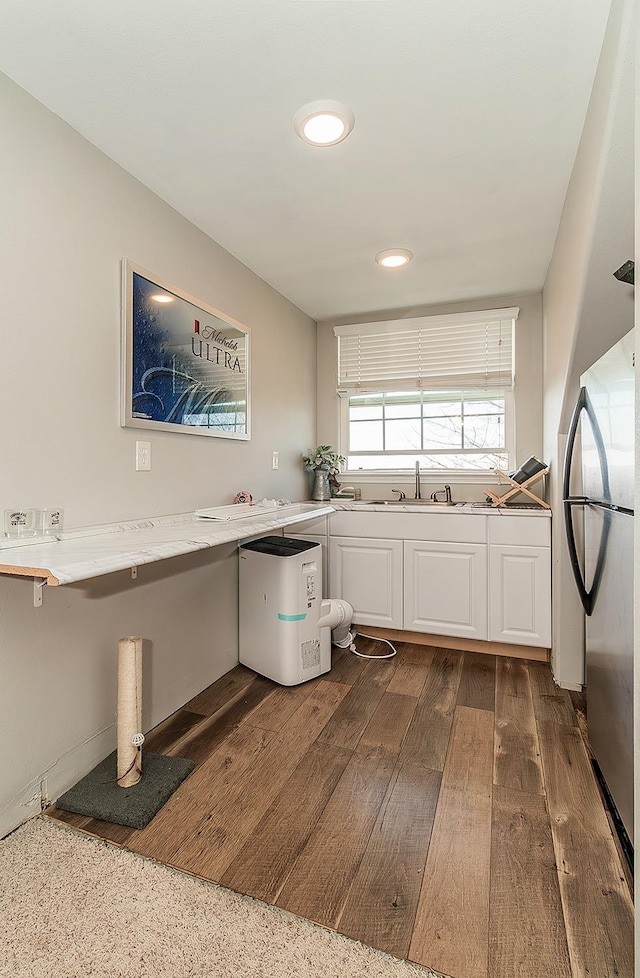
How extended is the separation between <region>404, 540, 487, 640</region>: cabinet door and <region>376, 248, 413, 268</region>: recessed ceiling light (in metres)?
1.66

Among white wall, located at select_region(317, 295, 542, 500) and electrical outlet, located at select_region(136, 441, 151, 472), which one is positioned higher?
white wall, located at select_region(317, 295, 542, 500)

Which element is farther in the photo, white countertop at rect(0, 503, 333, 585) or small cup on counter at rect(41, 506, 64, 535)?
small cup on counter at rect(41, 506, 64, 535)

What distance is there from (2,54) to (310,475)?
2.77m

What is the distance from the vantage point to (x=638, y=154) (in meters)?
0.94

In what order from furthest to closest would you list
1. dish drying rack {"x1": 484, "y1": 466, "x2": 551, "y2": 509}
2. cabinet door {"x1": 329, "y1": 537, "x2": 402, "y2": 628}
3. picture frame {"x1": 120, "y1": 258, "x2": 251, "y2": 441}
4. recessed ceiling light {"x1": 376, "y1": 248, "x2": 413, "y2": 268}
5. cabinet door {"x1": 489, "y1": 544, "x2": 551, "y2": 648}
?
cabinet door {"x1": 329, "y1": 537, "x2": 402, "y2": 628} → dish drying rack {"x1": 484, "y1": 466, "x2": 551, "y2": 509} → cabinet door {"x1": 489, "y1": 544, "x2": 551, "y2": 648} → recessed ceiling light {"x1": 376, "y1": 248, "x2": 413, "y2": 268} → picture frame {"x1": 120, "y1": 258, "x2": 251, "y2": 441}

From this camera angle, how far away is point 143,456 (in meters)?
2.07

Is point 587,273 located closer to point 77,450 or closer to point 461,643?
point 77,450

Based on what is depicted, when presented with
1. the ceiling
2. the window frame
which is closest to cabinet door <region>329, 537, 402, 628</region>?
the window frame

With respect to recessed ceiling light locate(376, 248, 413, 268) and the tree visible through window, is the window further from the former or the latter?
recessed ceiling light locate(376, 248, 413, 268)

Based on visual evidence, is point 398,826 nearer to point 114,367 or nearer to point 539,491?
point 114,367

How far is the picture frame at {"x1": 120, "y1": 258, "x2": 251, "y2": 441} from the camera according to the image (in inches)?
78.4

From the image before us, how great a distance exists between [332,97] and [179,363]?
3.88 ft

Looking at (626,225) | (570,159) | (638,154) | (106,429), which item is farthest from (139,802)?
(570,159)

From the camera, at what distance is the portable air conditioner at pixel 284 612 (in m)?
2.53
